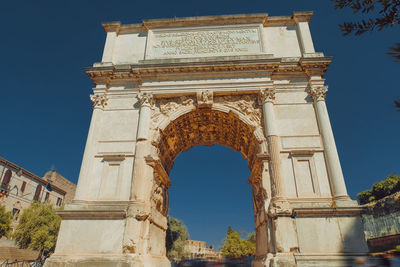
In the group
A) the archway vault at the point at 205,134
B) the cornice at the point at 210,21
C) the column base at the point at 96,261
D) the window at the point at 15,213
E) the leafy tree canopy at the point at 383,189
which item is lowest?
the column base at the point at 96,261

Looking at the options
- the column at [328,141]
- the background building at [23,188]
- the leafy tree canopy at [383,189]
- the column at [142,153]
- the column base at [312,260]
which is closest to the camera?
the column base at [312,260]

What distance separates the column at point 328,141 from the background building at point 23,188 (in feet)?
88.1

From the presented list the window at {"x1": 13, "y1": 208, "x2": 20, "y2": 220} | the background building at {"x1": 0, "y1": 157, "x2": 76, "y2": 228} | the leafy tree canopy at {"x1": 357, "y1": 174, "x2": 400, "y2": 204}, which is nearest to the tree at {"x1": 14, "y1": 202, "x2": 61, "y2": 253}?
the background building at {"x1": 0, "y1": 157, "x2": 76, "y2": 228}

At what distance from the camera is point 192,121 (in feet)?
39.6

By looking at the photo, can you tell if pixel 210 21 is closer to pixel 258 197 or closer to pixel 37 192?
pixel 258 197

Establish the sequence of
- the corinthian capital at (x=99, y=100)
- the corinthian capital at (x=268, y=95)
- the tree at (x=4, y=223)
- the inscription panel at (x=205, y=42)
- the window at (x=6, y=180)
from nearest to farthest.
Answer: the corinthian capital at (x=268, y=95) < the corinthian capital at (x=99, y=100) < the inscription panel at (x=205, y=42) < the tree at (x=4, y=223) < the window at (x=6, y=180)

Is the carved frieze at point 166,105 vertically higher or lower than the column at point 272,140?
Answer: higher

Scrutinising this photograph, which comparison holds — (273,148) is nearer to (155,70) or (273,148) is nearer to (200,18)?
(155,70)

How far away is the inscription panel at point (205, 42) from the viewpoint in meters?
12.4

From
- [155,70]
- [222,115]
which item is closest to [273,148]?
[222,115]

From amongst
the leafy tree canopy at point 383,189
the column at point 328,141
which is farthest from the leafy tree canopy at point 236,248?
the column at point 328,141

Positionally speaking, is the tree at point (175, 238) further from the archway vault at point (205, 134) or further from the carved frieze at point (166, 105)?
the carved frieze at point (166, 105)

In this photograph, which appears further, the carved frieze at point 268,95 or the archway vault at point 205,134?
the archway vault at point 205,134

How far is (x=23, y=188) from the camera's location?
2698cm
